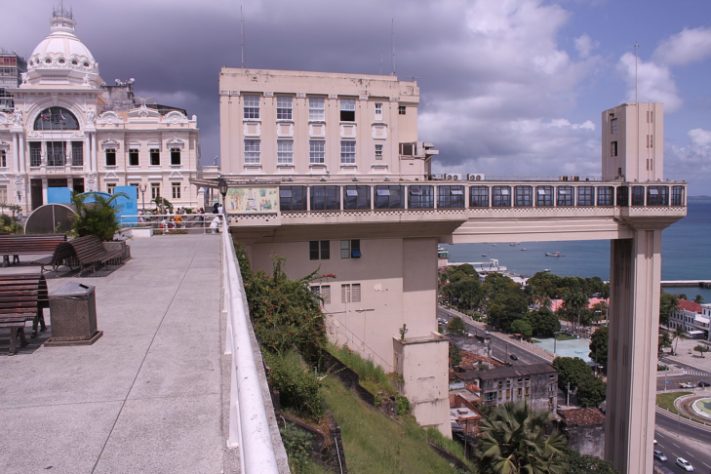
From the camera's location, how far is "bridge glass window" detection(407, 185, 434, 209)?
24516mm

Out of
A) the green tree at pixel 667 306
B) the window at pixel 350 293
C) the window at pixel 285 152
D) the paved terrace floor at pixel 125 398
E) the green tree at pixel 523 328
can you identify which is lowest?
the green tree at pixel 523 328

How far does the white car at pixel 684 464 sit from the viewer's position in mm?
49656

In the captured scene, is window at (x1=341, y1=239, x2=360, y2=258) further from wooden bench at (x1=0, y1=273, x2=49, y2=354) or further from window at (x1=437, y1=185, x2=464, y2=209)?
wooden bench at (x1=0, y1=273, x2=49, y2=354)

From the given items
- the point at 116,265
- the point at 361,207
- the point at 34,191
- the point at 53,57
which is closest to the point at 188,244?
the point at 116,265

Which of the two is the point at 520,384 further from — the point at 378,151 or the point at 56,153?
the point at 56,153

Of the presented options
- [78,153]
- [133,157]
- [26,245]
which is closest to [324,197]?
[26,245]

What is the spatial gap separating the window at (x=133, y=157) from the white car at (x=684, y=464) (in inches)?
2255

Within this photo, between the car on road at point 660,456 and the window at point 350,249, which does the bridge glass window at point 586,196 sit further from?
the car on road at point 660,456

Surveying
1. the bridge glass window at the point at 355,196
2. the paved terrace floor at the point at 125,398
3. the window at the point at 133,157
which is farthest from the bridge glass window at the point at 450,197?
the window at the point at 133,157

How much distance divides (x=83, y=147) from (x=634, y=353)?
155ft

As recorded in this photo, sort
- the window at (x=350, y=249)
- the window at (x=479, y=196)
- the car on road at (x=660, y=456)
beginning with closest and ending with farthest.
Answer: the window at (x=350, y=249)
the window at (x=479, y=196)
the car on road at (x=660, y=456)

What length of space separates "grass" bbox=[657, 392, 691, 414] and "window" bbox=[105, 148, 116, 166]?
2586 inches

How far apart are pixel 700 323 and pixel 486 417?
91415 mm

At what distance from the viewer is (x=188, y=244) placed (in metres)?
18.5
